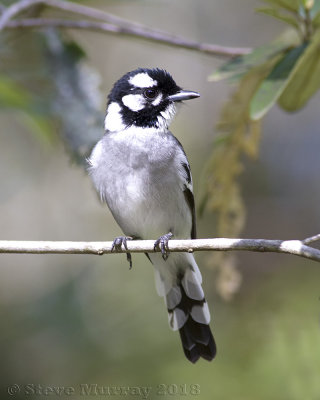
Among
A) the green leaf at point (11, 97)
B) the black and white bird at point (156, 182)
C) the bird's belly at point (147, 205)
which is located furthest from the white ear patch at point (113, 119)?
the green leaf at point (11, 97)

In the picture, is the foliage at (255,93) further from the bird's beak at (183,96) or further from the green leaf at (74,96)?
the green leaf at (74,96)

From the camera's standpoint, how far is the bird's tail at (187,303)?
14.2 ft

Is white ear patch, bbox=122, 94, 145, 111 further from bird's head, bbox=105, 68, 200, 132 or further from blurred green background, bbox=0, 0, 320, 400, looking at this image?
blurred green background, bbox=0, 0, 320, 400

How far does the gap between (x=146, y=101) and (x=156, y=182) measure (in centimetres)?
74

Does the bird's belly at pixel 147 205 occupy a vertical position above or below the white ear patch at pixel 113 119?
below

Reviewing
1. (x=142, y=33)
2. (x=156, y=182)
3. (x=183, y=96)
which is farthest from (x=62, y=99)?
(x=156, y=182)

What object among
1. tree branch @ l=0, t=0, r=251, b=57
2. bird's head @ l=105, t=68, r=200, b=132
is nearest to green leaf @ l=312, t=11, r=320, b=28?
tree branch @ l=0, t=0, r=251, b=57

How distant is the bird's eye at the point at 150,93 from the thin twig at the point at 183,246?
161 centimetres

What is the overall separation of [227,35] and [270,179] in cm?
220

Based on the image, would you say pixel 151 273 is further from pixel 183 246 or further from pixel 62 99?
pixel 183 246

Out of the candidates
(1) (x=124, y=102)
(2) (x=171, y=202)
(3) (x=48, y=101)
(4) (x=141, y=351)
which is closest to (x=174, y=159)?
(2) (x=171, y=202)

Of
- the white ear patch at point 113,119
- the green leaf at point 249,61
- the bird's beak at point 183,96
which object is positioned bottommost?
the green leaf at point 249,61

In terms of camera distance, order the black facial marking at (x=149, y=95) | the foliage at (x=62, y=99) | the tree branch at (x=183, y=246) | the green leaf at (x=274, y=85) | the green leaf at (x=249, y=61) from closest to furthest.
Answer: the tree branch at (x=183, y=246) → the green leaf at (x=274, y=85) → the green leaf at (x=249, y=61) → the foliage at (x=62, y=99) → the black facial marking at (x=149, y=95)

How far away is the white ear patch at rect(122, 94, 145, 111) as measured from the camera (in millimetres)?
4809
